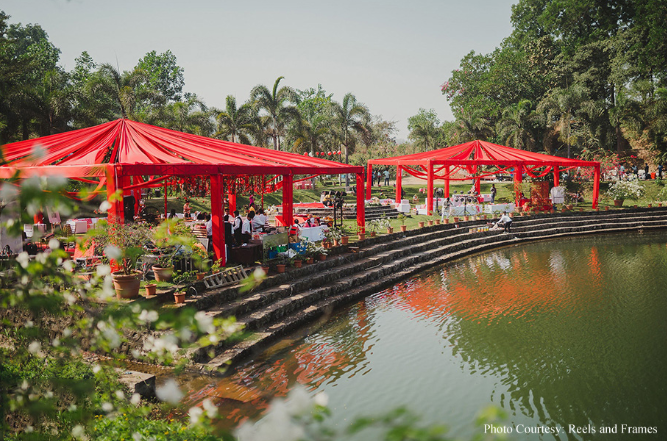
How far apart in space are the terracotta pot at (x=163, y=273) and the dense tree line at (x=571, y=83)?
33.2 m

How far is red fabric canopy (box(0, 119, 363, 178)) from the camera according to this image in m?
8.91

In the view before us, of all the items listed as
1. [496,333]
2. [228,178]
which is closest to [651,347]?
[496,333]

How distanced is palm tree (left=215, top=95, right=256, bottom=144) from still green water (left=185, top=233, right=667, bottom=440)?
19391 mm

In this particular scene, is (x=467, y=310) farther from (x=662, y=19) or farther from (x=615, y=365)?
(x=662, y=19)

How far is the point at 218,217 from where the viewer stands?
10.0 metres

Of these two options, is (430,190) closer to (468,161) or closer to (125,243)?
(468,161)

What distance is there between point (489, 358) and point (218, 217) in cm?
619

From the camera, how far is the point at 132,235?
782cm

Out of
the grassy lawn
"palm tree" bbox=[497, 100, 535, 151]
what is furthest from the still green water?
"palm tree" bbox=[497, 100, 535, 151]

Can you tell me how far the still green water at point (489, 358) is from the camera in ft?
21.1

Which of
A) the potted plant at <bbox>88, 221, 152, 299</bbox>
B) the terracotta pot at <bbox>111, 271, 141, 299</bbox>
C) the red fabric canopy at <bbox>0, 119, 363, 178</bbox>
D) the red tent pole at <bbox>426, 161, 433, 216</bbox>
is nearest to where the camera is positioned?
the potted plant at <bbox>88, 221, 152, 299</bbox>

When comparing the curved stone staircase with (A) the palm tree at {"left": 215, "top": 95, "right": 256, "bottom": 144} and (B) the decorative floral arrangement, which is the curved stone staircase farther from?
(A) the palm tree at {"left": 215, "top": 95, "right": 256, "bottom": 144}

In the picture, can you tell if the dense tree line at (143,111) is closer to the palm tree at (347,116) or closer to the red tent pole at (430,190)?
the palm tree at (347,116)

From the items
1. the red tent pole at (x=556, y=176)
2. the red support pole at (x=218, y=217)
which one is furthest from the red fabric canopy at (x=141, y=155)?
the red tent pole at (x=556, y=176)
